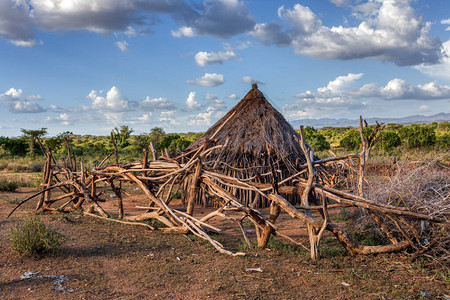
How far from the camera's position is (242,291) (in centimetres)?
342

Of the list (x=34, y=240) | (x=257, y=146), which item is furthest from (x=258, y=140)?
(x=34, y=240)

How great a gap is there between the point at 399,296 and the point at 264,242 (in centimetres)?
183

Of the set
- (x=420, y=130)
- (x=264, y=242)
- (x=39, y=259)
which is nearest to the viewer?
(x=39, y=259)

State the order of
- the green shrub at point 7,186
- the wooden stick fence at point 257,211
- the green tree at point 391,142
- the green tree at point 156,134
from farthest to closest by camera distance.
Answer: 1. the green tree at point 156,134
2. the green tree at point 391,142
3. the green shrub at point 7,186
4. the wooden stick fence at point 257,211

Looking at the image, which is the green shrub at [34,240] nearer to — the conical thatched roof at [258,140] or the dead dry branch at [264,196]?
the dead dry branch at [264,196]

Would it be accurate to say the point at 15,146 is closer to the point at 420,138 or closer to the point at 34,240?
the point at 34,240

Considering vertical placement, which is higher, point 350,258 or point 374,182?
point 374,182

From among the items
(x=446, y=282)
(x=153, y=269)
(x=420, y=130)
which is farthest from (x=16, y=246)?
(x=420, y=130)

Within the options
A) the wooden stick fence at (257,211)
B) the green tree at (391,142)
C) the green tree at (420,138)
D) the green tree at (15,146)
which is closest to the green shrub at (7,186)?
the wooden stick fence at (257,211)

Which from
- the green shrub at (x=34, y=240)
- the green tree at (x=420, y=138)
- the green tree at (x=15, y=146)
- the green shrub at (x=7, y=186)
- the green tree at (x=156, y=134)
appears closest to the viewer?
the green shrub at (x=34, y=240)

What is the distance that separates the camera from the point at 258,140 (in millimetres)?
8656

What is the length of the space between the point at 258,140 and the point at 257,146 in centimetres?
19

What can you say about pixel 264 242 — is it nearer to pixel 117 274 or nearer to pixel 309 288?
pixel 309 288

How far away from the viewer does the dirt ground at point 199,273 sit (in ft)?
11.2
